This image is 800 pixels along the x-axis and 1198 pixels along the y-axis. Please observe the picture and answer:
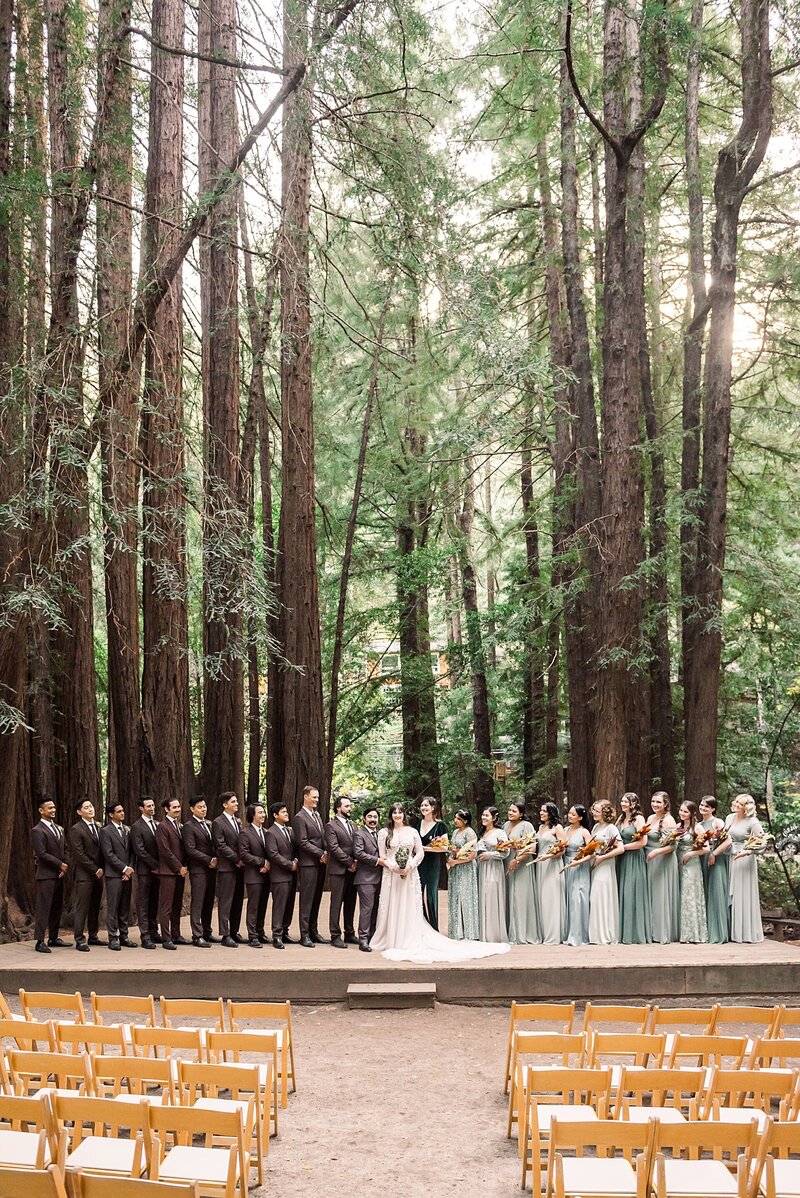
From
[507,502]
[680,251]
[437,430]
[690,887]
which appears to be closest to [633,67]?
[680,251]

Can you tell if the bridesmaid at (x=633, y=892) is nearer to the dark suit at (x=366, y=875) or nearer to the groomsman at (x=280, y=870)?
the dark suit at (x=366, y=875)

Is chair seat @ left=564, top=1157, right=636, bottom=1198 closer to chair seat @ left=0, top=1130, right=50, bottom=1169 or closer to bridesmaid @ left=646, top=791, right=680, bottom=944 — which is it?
chair seat @ left=0, top=1130, right=50, bottom=1169

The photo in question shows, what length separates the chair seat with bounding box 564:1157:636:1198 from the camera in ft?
16.4

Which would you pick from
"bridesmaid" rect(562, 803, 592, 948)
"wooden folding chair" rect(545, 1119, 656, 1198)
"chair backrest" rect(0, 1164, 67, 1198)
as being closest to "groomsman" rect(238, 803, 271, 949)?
"bridesmaid" rect(562, 803, 592, 948)

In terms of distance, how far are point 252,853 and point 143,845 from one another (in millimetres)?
1194

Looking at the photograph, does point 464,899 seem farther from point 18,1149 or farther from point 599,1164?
point 18,1149

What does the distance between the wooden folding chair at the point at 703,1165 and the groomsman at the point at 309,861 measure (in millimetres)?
7660

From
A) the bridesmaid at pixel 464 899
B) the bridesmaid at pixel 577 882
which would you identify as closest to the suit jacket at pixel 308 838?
the bridesmaid at pixel 464 899

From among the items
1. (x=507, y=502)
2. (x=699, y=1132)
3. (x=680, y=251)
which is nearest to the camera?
(x=699, y=1132)

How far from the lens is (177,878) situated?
12.6 metres

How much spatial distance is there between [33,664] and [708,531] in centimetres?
941

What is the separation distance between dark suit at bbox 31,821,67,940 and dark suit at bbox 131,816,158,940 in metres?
0.82

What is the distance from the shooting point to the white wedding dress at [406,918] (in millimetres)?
12195

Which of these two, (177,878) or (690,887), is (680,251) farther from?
(177,878)
